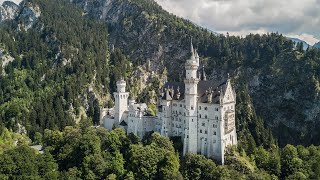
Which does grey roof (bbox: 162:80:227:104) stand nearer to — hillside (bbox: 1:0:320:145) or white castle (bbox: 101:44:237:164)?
white castle (bbox: 101:44:237:164)

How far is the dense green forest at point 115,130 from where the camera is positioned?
93812 mm

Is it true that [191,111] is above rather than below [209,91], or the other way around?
below

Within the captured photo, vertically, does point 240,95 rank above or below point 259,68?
below

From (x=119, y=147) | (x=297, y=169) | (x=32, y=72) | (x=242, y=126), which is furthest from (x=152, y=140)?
(x=32, y=72)

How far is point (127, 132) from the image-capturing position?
375ft

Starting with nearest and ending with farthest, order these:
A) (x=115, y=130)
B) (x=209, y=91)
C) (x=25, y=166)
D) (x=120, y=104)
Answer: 1. (x=25, y=166)
2. (x=209, y=91)
3. (x=115, y=130)
4. (x=120, y=104)

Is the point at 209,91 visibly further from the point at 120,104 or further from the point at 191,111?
the point at 120,104

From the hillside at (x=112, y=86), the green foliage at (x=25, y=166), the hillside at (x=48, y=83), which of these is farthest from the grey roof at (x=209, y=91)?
the hillside at (x=48, y=83)

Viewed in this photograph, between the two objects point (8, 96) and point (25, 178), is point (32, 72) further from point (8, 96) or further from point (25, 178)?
point (25, 178)

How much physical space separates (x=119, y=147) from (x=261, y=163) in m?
39.4

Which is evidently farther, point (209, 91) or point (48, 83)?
point (48, 83)

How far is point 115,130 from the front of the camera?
107812 millimetres

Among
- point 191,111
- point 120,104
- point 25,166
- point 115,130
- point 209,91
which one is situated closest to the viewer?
point 25,166

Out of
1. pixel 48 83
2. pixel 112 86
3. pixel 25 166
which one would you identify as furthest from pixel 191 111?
pixel 48 83
